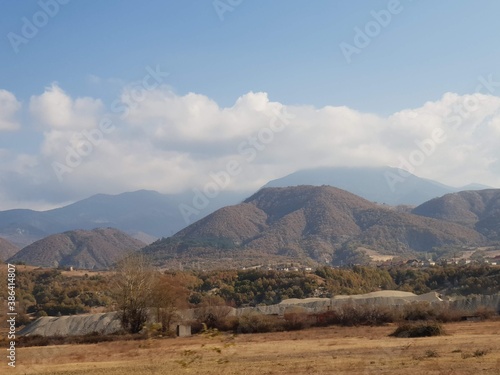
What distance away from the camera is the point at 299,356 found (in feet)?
87.5

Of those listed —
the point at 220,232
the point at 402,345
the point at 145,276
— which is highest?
the point at 220,232

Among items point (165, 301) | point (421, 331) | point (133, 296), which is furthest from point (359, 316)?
point (133, 296)

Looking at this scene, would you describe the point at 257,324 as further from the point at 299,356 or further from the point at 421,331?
the point at 299,356

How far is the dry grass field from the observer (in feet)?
69.5

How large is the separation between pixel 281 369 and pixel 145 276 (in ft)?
92.4

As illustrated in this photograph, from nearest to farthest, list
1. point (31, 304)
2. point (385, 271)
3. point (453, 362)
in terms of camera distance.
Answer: point (453, 362)
point (31, 304)
point (385, 271)

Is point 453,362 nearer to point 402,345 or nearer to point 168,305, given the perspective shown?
point 402,345

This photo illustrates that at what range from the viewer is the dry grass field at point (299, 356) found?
21.2m

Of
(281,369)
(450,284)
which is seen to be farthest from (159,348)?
(450,284)

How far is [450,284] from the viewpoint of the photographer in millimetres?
78250

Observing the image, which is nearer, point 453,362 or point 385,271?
point 453,362

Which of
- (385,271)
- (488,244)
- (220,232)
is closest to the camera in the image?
(385,271)

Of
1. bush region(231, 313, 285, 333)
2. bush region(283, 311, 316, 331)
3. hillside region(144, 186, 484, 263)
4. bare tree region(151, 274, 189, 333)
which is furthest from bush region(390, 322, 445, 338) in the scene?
hillside region(144, 186, 484, 263)

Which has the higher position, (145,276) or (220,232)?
(220,232)
